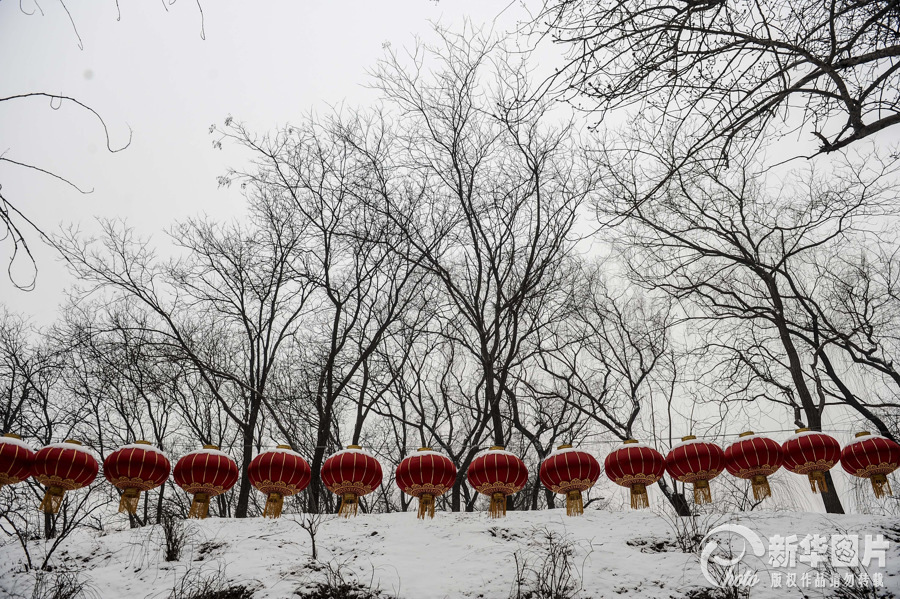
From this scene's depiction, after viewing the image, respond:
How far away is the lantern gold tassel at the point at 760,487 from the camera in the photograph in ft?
29.2

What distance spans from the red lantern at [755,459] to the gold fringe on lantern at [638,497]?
118cm

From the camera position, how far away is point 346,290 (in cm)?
1489

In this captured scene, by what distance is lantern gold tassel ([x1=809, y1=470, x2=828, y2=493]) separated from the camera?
898cm

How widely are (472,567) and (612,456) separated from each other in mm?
2676

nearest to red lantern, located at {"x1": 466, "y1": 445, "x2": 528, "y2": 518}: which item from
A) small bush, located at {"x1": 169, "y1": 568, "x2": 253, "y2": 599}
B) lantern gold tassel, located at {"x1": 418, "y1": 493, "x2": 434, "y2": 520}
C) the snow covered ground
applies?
the snow covered ground

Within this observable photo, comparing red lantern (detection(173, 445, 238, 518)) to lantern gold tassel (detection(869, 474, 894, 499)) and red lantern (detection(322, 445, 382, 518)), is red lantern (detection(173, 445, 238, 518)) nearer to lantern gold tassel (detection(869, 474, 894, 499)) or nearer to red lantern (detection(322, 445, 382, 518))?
red lantern (detection(322, 445, 382, 518))

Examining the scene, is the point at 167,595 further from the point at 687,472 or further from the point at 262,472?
the point at 687,472

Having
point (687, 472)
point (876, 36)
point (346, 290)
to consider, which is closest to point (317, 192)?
point (346, 290)

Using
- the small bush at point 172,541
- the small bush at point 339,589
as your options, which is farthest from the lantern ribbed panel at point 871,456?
the small bush at point 172,541

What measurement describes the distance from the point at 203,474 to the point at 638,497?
5911 mm

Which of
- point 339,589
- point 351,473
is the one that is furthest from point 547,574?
point 351,473

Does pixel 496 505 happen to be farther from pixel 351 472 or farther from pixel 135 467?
pixel 135 467

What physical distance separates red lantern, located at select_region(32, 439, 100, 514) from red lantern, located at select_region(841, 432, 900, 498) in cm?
1026

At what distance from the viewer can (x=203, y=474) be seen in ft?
→ 28.0
